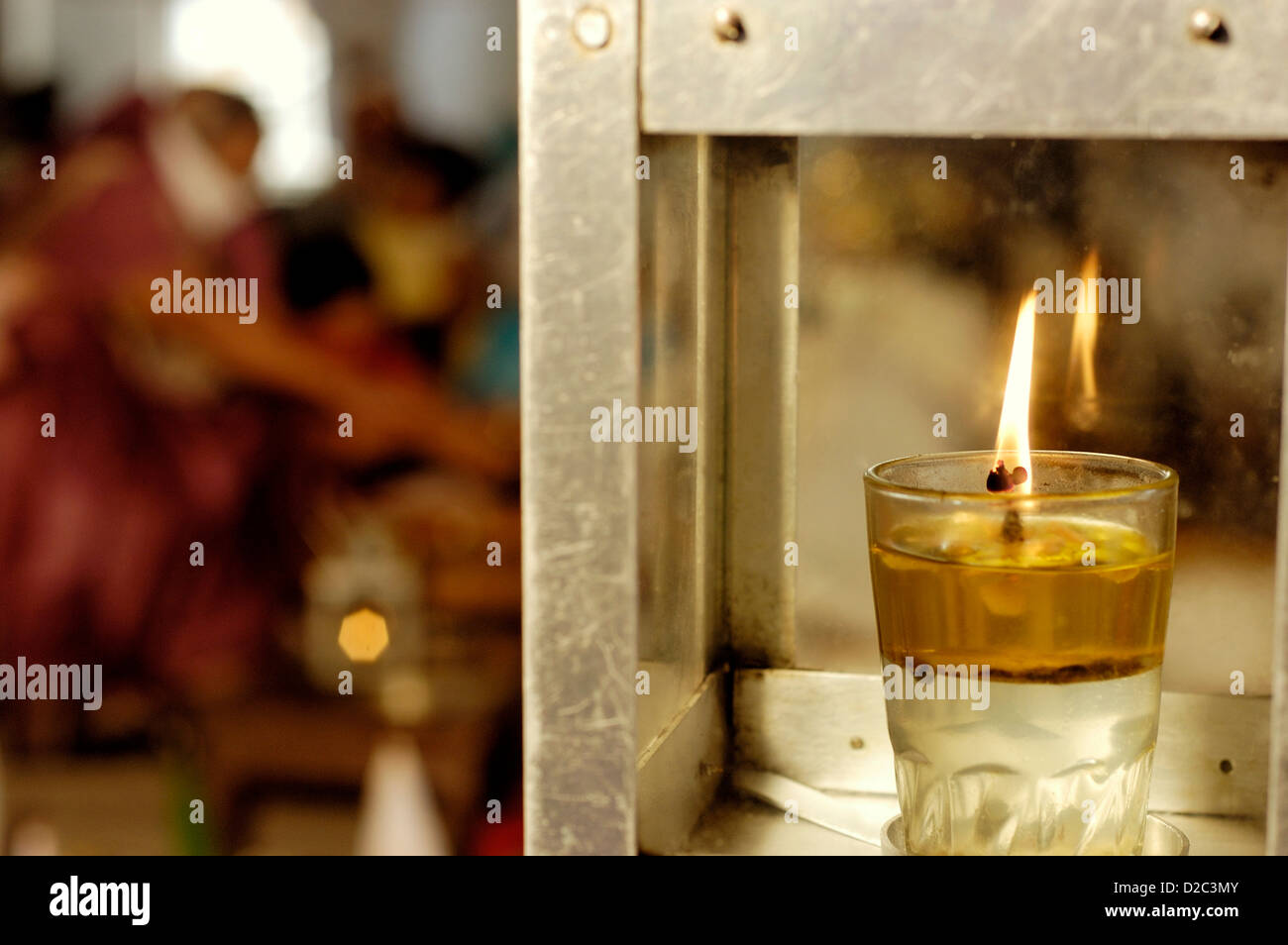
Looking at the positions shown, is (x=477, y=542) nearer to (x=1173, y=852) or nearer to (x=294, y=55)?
(x=294, y=55)

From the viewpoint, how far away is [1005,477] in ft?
1.71

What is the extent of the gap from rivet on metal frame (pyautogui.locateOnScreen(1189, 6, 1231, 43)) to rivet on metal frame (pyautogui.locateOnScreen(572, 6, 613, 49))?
179 mm

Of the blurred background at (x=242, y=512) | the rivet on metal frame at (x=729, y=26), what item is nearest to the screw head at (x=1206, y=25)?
the rivet on metal frame at (x=729, y=26)

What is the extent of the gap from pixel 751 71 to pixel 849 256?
239 millimetres

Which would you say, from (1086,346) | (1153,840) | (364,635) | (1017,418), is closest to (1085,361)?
(1086,346)

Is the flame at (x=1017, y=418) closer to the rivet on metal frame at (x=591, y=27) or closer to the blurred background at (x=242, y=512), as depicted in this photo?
the rivet on metal frame at (x=591, y=27)

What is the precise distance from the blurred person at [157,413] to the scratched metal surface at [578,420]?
4.70 ft

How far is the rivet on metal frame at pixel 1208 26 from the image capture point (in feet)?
1.32

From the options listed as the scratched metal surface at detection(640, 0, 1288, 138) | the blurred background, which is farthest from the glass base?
the blurred background

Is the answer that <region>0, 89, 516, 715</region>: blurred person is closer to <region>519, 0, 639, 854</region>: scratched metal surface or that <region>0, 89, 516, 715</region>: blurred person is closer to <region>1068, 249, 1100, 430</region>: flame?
<region>1068, 249, 1100, 430</region>: flame

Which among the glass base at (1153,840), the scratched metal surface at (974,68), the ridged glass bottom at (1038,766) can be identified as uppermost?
the scratched metal surface at (974,68)

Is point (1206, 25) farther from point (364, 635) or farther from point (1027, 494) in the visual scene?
point (364, 635)

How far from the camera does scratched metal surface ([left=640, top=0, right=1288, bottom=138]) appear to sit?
0.40 metres

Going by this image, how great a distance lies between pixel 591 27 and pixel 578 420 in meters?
0.13
